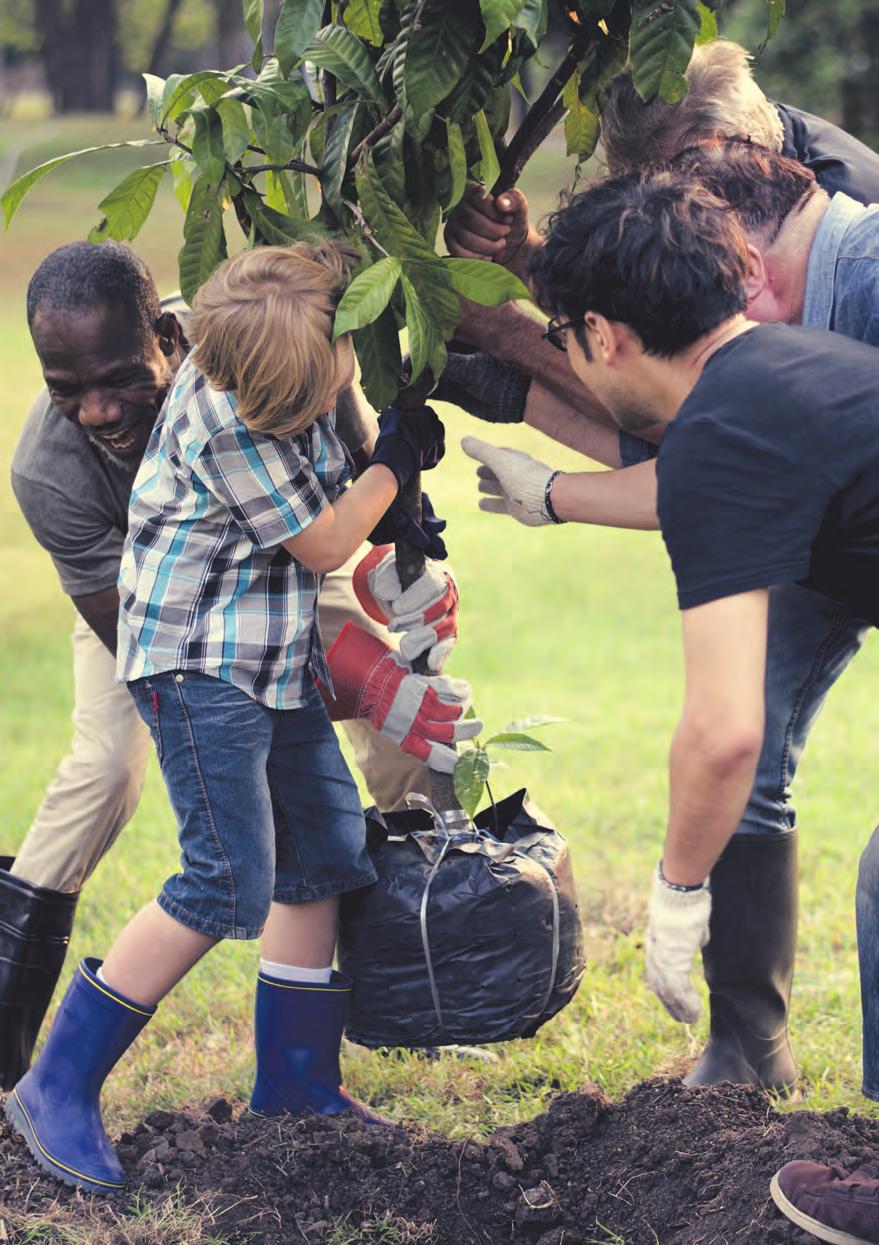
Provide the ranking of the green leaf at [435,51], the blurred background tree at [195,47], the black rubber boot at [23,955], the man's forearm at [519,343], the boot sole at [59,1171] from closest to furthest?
the green leaf at [435,51] < the boot sole at [59,1171] < the man's forearm at [519,343] < the black rubber boot at [23,955] < the blurred background tree at [195,47]

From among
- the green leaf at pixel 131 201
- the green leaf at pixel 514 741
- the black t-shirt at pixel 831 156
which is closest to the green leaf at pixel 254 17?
the green leaf at pixel 131 201

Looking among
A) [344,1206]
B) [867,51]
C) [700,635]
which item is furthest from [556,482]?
[867,51]

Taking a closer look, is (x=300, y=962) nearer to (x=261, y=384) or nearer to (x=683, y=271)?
(x=261, y=384)

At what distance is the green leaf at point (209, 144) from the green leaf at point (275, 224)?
0.49 ft

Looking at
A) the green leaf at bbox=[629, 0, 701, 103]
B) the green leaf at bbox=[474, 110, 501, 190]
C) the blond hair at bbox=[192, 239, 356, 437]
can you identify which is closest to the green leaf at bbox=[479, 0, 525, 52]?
the green leaf at bbox=[629, 0, 701, 103]

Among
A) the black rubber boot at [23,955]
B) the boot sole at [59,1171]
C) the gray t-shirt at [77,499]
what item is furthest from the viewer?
the black rubber boot at [23,955]

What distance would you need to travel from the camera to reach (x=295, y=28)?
239cm

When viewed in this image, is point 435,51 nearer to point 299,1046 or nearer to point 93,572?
point 93,572

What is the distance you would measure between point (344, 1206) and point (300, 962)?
472 millimetres

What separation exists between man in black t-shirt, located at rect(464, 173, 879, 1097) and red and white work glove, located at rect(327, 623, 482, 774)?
0.70 meters

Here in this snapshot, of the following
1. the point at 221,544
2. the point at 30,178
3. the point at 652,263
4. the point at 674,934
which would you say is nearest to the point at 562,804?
the point at 221,544

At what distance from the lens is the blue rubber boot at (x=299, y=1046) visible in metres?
3.04

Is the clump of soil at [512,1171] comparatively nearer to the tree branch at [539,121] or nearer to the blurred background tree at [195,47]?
the tree branch at [539,121]

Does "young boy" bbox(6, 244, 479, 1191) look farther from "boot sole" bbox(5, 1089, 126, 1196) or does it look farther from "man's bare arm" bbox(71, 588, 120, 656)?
"man's bare arm" bbox(71, 588, 120, 656)
